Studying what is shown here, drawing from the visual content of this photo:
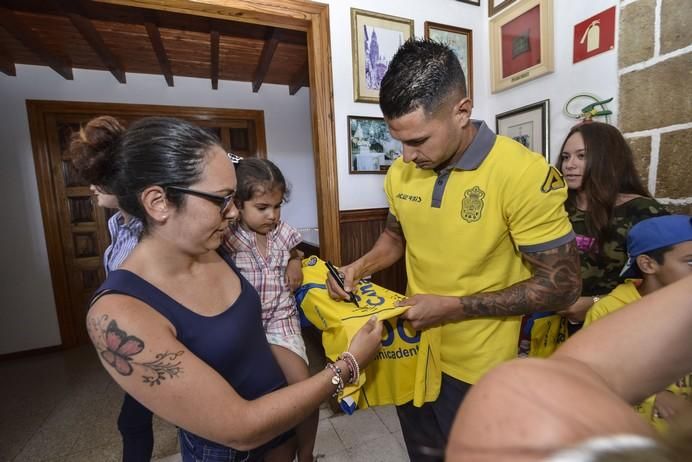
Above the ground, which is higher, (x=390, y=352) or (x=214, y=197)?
(x=214, y=197)

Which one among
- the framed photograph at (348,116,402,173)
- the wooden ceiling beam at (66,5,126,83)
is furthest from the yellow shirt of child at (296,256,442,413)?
the wooden ceiling beam at (66,5,126,83)

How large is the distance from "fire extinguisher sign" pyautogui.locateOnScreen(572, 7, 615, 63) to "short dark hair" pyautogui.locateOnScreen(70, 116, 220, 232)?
6.25ft

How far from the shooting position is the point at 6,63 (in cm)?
302

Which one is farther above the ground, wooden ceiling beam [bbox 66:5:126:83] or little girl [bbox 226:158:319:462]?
wooden ceiling beam [bbox 66:5:126:83]

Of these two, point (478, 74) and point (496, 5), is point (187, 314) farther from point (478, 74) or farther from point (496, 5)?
point (496, 5)

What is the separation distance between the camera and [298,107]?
4184 millimetres

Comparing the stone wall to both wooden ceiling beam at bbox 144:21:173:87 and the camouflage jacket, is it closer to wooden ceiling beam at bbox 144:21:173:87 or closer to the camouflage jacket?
the camouflage jacket

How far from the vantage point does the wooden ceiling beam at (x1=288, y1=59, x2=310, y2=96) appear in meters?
3.52

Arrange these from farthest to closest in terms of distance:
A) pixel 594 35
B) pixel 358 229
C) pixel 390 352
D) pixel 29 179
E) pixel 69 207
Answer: pixel 69 207
pixel 29 179
pixel 358 229
pixel 594 35
pixel 390 352

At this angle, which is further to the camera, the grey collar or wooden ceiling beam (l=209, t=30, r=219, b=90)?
wooden ceiling beam (l=209, t=30, r=219, b=90)

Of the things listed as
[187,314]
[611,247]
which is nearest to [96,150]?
[187,314]

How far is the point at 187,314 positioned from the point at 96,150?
0.49 m

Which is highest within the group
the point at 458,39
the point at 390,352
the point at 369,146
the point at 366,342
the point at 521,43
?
the point at 458,39

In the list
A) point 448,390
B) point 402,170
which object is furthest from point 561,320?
point 402,170
